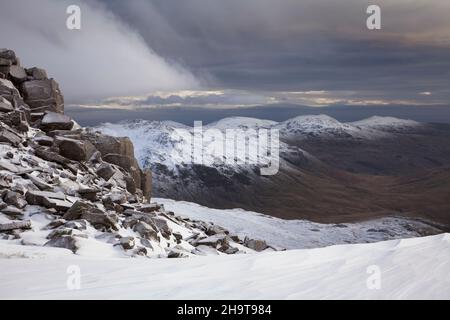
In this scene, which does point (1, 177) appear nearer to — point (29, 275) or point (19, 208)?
point (19, 208)

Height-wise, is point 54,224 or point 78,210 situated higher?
point 78,210

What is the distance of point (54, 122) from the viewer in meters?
33.1

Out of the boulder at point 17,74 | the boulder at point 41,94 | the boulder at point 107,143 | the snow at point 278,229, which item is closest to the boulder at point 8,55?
the boulder at point 17,74

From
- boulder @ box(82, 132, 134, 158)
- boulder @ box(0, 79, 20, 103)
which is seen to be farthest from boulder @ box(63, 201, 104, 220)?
boulder @ box(0, 79, 20, 103)

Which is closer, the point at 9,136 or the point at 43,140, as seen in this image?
the point at 9,136

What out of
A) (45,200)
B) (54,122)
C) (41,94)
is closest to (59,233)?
(45,200)

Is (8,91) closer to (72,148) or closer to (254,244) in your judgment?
(72,148)

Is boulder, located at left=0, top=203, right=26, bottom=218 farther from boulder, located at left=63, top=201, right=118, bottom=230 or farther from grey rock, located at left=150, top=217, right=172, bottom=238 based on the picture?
grey rock, located at left=150, top=217, right=172, bottom=238

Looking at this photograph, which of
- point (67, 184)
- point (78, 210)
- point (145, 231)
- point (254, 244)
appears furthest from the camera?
point (254, 244)

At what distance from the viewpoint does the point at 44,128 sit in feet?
107

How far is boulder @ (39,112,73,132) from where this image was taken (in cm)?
3272

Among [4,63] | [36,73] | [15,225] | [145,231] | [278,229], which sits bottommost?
[278,229]

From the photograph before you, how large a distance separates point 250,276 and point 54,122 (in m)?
26.6

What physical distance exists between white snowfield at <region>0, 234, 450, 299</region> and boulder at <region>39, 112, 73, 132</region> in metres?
20.6
